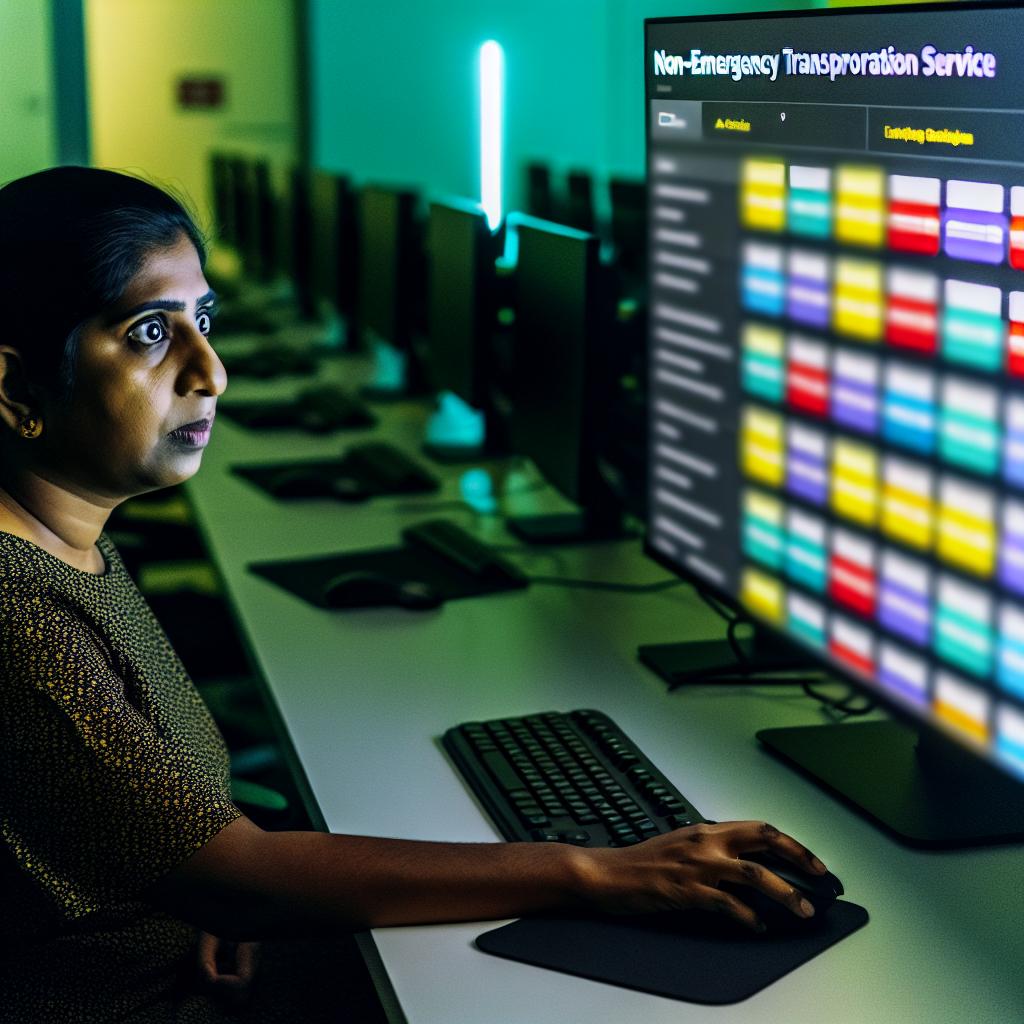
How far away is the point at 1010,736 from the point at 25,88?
221 cm

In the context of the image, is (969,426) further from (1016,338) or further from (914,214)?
(914,214)

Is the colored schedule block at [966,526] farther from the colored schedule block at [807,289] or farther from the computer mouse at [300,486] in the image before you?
the computer mouse at [300,486]

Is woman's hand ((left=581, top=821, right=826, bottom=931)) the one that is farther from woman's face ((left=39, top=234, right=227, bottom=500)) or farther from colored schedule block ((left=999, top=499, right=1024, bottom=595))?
woman's face ((left=39, top=234, right=227, bottom=500))

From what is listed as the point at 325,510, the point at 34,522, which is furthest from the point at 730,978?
the point at 325,510

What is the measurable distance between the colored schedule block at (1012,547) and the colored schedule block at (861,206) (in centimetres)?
27

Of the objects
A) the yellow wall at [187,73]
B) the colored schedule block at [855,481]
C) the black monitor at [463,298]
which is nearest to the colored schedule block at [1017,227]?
the colored schedule block at [855,481]

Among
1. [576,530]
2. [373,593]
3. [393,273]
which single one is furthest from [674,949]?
[393,273]

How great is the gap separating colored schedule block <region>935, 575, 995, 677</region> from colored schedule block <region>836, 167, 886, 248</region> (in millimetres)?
300

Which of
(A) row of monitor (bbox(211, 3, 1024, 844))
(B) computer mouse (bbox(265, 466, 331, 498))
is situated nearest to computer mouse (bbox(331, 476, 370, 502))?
(B) computer mouse (bbox(265, 466, 331, 498))

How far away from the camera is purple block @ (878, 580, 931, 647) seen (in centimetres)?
120

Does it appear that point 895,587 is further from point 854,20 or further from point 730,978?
point 854,20

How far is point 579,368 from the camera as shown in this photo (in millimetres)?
2072

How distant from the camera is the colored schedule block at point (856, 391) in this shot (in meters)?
1.24

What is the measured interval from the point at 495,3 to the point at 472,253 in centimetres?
599
